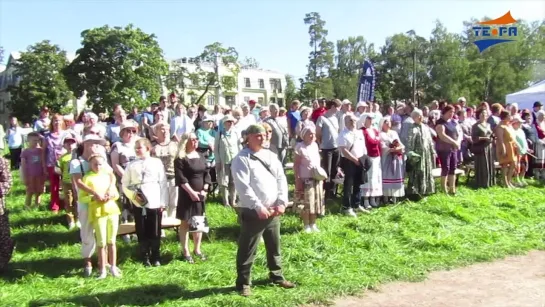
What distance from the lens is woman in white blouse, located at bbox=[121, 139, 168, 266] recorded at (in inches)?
250

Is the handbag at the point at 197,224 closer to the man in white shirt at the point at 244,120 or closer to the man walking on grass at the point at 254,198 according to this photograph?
the man walking on grass at the point at 254,198

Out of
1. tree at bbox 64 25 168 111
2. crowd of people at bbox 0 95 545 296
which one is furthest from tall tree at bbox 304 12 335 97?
crowd of people at bbox 0 95 545 296

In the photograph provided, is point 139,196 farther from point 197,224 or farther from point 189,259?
point 189,259

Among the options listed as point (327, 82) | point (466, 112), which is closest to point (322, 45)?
point (327, 82)

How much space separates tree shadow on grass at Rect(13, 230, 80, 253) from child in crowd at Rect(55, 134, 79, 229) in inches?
14.2

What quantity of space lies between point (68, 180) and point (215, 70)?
33303 mm

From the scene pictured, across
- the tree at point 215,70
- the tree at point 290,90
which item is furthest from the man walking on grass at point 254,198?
the tree at point 290,90

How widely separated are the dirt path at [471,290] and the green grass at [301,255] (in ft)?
0.68

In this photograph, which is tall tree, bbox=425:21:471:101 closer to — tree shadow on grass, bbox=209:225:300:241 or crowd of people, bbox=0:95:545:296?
crowd of people, bbox=0:95:545:296

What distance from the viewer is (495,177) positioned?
12133 mm

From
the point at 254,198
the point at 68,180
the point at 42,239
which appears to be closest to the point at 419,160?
the point at 254,198

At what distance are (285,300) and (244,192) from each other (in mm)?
1181

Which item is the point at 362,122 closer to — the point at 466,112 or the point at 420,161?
the point at 420,161

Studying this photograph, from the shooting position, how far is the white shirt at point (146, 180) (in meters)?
6.35
